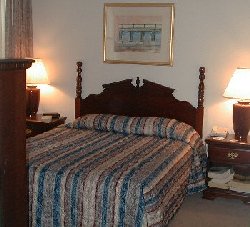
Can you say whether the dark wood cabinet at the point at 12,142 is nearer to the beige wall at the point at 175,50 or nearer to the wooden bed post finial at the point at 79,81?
the beige wall at the point at 175,50

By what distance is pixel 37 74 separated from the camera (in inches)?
193

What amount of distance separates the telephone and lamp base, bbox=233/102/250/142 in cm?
12

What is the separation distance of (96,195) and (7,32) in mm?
2686

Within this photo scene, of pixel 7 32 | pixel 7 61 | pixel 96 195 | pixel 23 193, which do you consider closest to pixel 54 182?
pixel 96 195

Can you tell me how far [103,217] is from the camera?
2.80 metres

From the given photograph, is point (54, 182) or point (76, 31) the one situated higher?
point (76, 31)

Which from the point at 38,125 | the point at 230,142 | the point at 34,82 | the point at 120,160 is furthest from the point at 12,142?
the point at 34,82

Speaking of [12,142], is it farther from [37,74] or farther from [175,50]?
[37,74]

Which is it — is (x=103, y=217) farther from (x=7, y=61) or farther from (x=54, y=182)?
(x=7, y=61)

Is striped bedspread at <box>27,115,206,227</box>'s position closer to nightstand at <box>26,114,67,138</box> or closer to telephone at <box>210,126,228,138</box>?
telephone at <box>210,126,228,138</box>

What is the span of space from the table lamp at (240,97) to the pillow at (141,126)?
0.45 meters

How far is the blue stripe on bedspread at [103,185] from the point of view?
275 centimetres

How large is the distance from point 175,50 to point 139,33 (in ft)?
1.51

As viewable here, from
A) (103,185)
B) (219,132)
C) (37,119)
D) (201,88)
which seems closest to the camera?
(103,185)
